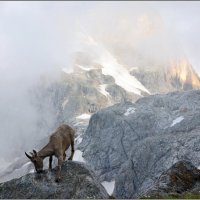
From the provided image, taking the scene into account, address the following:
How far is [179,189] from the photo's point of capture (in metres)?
33.5

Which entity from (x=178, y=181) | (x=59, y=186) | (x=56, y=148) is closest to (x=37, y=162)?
(x=56, y=148)

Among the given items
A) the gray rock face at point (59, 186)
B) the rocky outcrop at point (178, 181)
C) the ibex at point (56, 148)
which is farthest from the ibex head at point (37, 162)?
the rocky outcrop at point (178, 181)

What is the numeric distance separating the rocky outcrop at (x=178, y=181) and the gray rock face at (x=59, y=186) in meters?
4.43

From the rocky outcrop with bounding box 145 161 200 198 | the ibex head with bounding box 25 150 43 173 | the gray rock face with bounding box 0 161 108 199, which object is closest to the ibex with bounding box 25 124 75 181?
the ibex head with bounding box 25 150 43 173

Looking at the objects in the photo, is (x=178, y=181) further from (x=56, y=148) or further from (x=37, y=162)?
(x=37, y=162)

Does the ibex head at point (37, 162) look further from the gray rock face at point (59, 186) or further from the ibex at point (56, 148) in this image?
the gray rock face at point (59, 186)

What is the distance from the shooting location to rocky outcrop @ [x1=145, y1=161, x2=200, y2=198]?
3281 cm

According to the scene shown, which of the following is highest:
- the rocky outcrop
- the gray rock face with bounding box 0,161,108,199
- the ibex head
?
the ibex head

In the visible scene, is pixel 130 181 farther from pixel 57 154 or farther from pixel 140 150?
pixel 57 154

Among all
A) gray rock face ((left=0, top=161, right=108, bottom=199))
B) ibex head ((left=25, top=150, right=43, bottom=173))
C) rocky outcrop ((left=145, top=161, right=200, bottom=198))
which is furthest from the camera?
rocky outcrop ((left=145, top=161, right=200, bottom=198))

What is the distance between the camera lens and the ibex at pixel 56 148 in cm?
3022

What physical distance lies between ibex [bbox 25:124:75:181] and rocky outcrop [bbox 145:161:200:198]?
6.45 m

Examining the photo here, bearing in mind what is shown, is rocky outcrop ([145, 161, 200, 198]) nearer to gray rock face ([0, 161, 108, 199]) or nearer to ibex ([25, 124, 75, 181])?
gray rock face ([0, 161, 108, 199])

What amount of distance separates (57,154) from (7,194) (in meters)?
3.99
